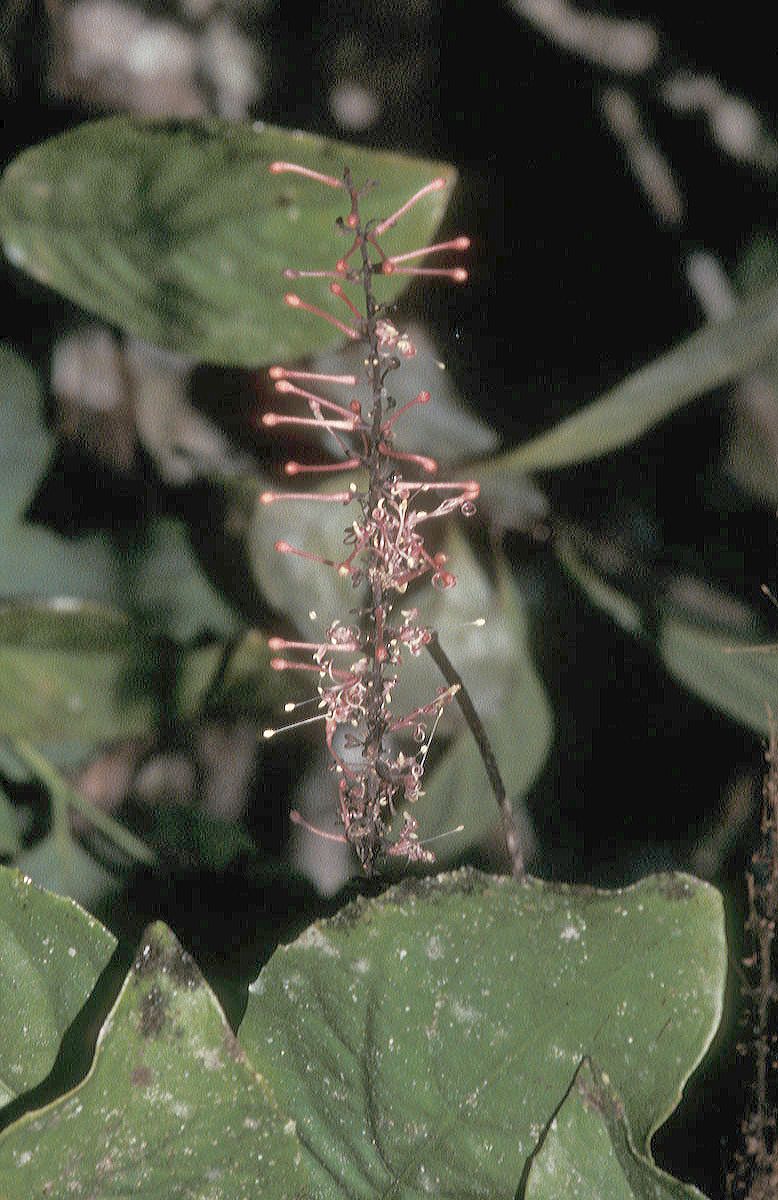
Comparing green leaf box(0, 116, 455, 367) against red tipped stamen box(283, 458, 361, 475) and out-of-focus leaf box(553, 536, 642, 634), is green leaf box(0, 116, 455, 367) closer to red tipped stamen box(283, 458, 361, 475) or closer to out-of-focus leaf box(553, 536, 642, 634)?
red tipped stamen box(283, 458, 361, 475)

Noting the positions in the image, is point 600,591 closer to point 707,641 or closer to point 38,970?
point 707,641

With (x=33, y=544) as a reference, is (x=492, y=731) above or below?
below

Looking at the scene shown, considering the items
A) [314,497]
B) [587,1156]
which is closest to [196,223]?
[314,497]

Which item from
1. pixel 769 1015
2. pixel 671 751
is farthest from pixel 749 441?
pixel 769 1015

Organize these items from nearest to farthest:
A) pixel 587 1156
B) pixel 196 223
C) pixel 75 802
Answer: pixel 587 1156, pixel 196 223, pixel 75 802

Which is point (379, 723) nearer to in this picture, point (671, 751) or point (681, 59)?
point (671, 751)

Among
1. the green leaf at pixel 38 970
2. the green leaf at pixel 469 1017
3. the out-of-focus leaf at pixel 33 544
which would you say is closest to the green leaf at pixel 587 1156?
the green leaf at pixel 469 1017

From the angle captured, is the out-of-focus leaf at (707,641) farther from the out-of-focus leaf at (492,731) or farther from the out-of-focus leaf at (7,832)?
the out-of-focus leaf at (7,832)
